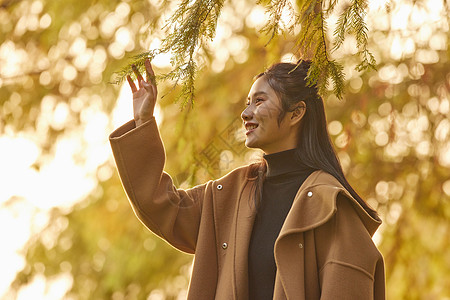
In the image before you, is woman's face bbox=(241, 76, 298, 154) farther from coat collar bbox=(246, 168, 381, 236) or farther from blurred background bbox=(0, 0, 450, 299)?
blurred background bbox=(0, 0, 450, 299)

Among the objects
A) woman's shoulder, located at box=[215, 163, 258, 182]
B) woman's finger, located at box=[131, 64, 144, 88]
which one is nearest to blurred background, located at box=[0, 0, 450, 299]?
woman's shoulder, located at box=[215, 163, 258, 182]

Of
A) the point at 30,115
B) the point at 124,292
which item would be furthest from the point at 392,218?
the point at 30,115

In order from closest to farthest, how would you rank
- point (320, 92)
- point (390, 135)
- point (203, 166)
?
point (320, 92) < point (203, 166) < point (390, 135)

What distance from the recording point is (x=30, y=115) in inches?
194

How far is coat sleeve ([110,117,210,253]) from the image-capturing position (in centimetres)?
237

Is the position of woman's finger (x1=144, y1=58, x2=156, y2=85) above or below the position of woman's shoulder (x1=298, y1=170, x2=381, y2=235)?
above

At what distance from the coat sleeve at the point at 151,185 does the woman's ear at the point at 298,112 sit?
1.38 feet

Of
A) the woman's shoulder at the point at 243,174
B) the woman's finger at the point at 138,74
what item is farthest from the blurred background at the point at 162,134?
the woman's finger at the point at 138,74

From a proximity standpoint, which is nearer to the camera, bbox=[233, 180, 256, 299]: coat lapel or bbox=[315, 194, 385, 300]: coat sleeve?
bbox=[315, 194, 385, 300]: coat sleeve

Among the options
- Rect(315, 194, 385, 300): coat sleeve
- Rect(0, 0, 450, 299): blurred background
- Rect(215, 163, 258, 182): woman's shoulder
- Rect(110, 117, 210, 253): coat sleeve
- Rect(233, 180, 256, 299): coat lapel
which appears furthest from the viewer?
Rect(0, 0, 450, 299): blurred background

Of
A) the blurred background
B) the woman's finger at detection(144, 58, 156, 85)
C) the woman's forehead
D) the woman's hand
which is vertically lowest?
the blurred background

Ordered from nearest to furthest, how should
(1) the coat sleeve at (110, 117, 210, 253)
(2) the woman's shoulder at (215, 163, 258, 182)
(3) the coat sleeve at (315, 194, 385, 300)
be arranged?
(3) the coat sleeve at (315, 194, 385, 300) → (1) the coat sleeve at (110, 117, 210, 253) → (2) the woman's shoulder at (215, 163, 258, 182)

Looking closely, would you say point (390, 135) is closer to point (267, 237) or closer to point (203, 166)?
point (203, 166)

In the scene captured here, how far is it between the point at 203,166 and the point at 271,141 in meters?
1.25
